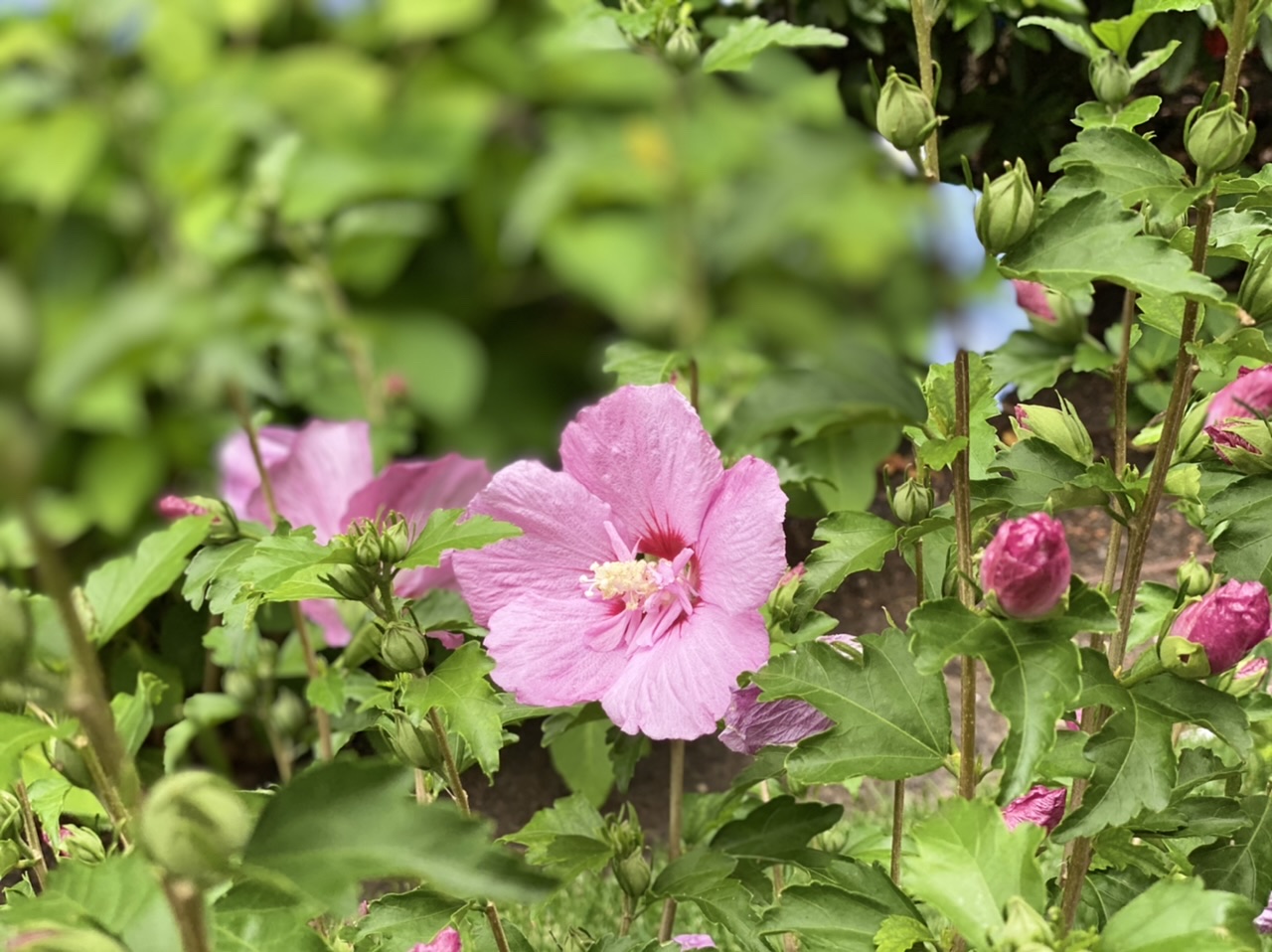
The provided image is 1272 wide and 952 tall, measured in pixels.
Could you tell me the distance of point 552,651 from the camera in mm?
605

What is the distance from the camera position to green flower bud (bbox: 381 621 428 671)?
596 mm

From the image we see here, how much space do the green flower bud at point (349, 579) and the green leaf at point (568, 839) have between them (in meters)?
0.15

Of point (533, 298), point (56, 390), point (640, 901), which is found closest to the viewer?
point (56, 390)

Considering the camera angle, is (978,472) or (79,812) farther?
(79,812)

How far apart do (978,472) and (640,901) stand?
31 centimetres

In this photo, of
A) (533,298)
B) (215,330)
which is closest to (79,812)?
(215,330)

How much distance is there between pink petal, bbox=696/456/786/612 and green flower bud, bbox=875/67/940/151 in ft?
0.51

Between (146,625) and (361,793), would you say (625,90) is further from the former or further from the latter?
(361,793)

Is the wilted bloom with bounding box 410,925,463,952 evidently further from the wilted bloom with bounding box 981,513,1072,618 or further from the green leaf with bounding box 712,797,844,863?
the wilted bloom with bounding box 981,513,1072,618

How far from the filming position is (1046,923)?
0.47 meters

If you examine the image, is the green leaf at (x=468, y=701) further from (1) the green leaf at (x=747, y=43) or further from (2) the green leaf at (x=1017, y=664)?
(1) the green leaf at (x=747, y=43)

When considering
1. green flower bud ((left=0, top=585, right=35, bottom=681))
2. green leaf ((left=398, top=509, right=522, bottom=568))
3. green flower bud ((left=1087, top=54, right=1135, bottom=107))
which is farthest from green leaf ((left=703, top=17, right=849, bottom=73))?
green flower bud ((left=0, top=585, right=35, bottom=681))

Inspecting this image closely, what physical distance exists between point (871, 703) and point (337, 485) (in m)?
0.53

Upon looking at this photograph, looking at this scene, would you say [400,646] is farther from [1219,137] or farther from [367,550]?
[1219,137]
